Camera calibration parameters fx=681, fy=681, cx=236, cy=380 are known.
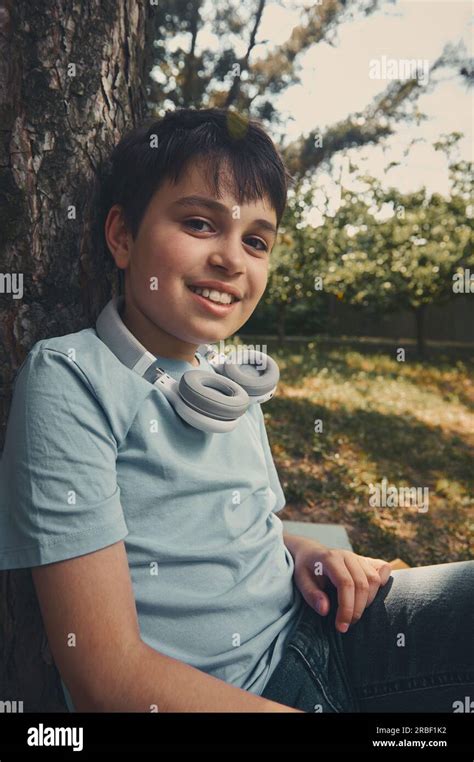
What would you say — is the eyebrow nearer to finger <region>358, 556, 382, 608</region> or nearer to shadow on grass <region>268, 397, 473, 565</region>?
finger <region>358, 556, 382, 608</region>

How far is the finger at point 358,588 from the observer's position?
1.34 metres

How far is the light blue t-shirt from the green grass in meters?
2.41

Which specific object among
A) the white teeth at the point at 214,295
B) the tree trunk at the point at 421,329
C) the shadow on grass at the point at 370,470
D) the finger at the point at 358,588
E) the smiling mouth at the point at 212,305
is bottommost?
the shadow on grass at the point at 370,470

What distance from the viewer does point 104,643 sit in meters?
1.00

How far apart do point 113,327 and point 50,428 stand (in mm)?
280

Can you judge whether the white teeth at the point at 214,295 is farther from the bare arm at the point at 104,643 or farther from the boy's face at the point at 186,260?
the bare arm at the point at 104,643

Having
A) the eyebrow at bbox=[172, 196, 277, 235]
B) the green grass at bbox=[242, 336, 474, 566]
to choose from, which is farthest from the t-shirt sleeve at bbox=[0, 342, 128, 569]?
the green grass at bbox=[242, 336, 474, 566]

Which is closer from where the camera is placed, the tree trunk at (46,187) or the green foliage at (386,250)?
the tree trunk at (46,187)

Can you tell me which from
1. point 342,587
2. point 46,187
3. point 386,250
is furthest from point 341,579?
point 386,250

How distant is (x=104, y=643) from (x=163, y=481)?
29cm

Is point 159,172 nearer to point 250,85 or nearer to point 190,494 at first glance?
point 190,494

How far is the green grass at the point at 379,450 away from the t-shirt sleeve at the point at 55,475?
273cm

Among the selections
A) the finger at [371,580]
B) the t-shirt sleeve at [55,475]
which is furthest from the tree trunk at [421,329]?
the t-shirt sleeve at [55,475]
